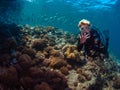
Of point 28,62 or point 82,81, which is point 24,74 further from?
point 82,81

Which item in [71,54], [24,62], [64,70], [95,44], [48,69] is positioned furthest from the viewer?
[95,44]

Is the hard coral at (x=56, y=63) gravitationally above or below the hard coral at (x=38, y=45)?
below

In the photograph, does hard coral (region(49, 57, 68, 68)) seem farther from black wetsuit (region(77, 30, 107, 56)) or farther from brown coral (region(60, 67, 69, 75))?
black wetsuit (region(77, 30, 107, 56))

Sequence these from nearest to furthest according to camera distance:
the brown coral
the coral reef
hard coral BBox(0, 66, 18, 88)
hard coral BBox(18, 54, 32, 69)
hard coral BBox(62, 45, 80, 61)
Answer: hard coral BBox(0, 66, 18, 88), the coral reef, hard coral BBox(18, 54, 32, 69), the brown coral, hard coral BBox(62, 45, 80, 61)

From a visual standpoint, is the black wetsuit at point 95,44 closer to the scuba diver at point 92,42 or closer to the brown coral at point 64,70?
the scuba diver at point 92,42

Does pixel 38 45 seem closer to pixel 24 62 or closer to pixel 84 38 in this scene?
pixel 84 38

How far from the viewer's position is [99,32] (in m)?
8.00

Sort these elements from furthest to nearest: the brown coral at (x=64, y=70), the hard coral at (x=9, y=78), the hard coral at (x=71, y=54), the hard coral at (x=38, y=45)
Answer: the hard coral at (x=38, y=45), the hard coral at (x=71, y=54), the brown coral at (x=64, y=70), the hard coral at (x=9, y=78)

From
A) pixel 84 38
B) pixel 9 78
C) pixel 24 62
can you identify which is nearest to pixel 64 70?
pixel 24 62

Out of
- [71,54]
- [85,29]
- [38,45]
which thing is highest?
[85,29]

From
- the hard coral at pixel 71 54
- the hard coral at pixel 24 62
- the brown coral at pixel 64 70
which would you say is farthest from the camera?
the hard coral at pixel 71 54

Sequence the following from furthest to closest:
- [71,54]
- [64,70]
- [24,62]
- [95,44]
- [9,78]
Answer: [95,44]
[71,54]
[64,70]
[24,62]
[9,78]

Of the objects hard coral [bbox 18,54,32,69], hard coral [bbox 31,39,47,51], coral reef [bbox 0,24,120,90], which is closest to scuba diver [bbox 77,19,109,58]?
coral reef [bbox 0,24,120,90]

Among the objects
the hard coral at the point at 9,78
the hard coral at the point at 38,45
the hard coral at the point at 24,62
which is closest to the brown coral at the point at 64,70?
the hard coral at the point at 24,62
